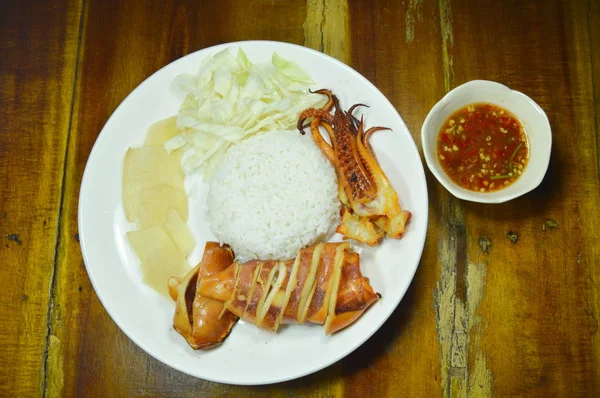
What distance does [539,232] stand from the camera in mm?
3254

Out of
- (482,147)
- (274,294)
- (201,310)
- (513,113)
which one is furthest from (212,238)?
(513,113)

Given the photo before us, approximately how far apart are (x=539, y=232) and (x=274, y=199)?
5.27 ft

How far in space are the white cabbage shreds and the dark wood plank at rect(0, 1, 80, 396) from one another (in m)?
1.11

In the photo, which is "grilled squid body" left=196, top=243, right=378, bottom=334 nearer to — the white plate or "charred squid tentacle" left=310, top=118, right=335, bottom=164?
the white plate

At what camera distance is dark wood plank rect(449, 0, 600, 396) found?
3.15 metres

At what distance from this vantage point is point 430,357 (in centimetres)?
316

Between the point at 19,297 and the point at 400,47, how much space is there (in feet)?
9.24

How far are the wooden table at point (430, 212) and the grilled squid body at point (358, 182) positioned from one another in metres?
0.47

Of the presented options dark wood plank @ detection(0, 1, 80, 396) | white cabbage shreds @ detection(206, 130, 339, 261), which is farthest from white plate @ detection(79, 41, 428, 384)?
dark wood plank @ detection(0, 1, 80, 396)

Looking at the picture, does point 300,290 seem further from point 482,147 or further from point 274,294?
point 482,147

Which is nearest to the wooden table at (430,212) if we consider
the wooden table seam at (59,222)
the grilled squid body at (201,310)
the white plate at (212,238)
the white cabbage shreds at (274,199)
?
the wooden table seam at (59,222)

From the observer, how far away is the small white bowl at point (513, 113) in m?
2.91

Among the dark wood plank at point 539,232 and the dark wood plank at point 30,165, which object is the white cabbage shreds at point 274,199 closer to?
the dark wood plank at point 539,232

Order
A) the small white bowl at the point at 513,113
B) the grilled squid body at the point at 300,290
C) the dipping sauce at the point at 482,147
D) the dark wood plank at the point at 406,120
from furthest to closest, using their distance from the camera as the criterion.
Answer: the dark wood plank at the point at 406,120 < the dipping sauce at the point at 482,147 < the small white bowl at the point at 513,113 < the grilled squid body at the point at 300,290
